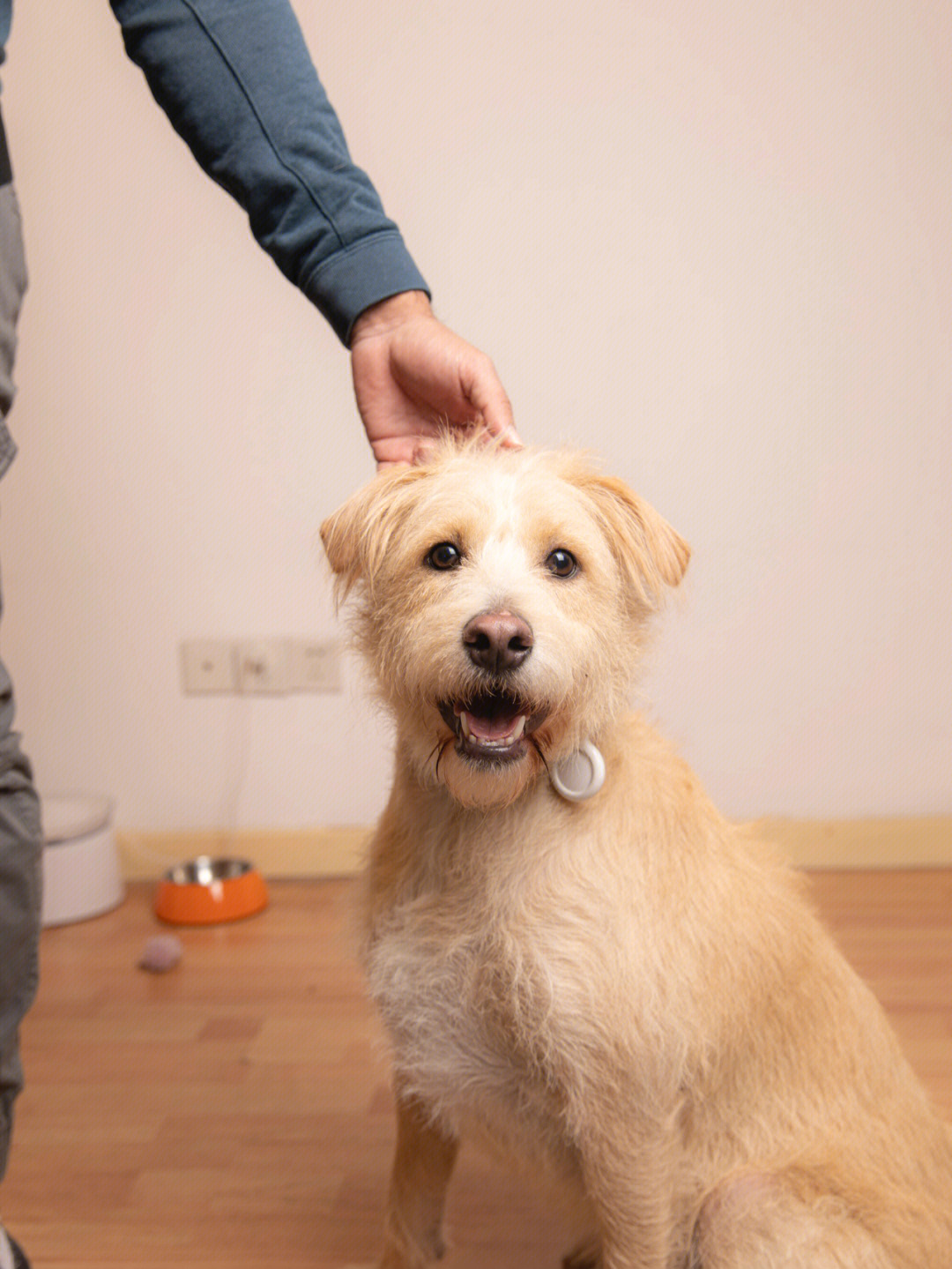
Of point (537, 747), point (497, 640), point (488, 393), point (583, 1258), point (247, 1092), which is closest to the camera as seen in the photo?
point (497, 640)

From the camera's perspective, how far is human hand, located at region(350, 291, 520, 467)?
1441mm

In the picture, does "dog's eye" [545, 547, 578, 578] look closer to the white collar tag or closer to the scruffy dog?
the scruffy dog

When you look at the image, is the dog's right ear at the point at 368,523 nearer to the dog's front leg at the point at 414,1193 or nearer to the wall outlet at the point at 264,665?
the dog's front leg at the point at 414,1193

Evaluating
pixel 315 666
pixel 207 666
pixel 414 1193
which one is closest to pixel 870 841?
pixel 315 666

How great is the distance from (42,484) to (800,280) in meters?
1.95

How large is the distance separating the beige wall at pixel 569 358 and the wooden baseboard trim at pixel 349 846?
50mm

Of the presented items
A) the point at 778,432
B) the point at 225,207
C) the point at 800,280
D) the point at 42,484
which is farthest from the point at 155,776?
the point at 800,280

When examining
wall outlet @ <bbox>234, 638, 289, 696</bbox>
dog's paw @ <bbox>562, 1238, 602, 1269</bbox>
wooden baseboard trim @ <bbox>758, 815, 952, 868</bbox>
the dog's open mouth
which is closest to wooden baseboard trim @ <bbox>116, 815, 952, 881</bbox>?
wooden baseboard trim @ <bbox>758, 815, 952, 868</bbox>

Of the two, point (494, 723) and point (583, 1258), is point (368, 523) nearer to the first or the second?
point (494, 723)

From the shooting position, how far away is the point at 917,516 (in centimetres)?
293

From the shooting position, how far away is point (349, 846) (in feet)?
10.4

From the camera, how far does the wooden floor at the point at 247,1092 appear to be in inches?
70.0

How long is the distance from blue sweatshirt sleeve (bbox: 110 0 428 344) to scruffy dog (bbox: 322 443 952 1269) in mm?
298

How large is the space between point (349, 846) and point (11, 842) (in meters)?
1.91
